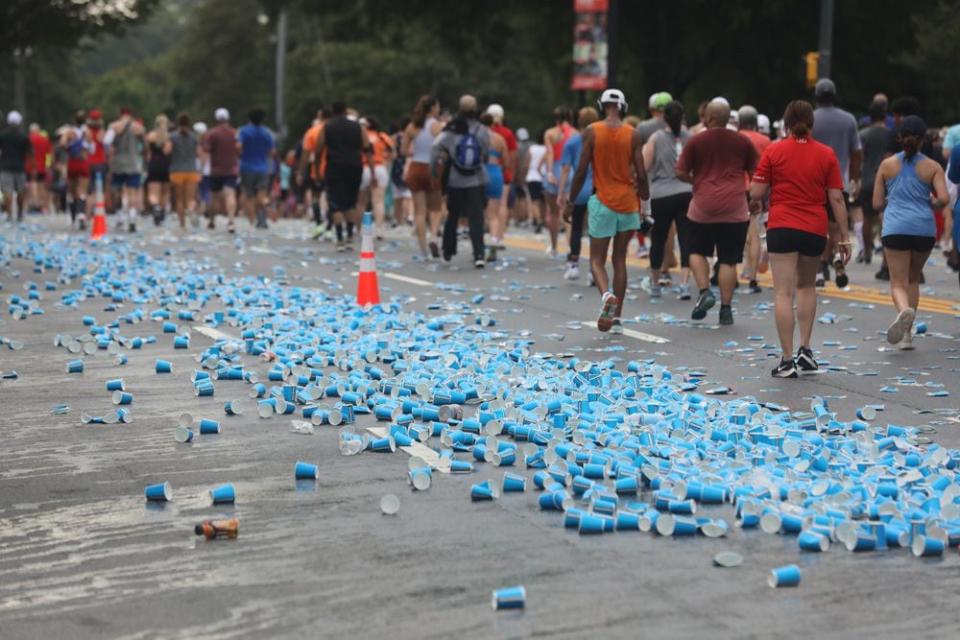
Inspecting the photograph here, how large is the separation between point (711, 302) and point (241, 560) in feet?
27.3

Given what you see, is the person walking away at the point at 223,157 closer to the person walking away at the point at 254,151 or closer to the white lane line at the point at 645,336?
the person walking away at the point at 254,151

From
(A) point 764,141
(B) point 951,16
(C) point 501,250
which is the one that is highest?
(B) point 951,16

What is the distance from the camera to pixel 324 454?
7.91 metres

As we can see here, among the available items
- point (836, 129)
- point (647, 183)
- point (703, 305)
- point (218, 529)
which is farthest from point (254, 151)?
point (218, 529)

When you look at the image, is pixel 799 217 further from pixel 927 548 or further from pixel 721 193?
pixel 927 548

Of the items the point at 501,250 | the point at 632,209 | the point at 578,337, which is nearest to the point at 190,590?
the point at 578,337

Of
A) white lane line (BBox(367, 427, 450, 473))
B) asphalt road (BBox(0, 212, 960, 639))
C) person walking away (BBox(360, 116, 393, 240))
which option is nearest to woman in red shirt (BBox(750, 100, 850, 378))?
asphalt road (BBox(0, 212, 960, 639))

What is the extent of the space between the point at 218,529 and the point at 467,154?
1342cm

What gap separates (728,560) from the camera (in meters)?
5.81

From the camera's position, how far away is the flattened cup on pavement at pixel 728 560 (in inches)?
228

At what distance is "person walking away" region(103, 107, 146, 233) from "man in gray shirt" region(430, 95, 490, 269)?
10333 mm

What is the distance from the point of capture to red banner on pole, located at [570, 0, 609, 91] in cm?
3192

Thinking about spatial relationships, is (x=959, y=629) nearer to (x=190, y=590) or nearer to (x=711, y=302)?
(x=190, y=590)

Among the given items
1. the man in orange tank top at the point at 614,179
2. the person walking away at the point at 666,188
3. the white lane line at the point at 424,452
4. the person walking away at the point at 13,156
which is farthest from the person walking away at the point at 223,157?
the white lane line at the point at 424,452
